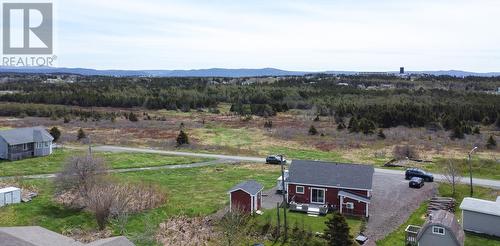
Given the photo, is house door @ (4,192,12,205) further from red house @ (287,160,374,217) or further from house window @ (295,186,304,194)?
house window @ (295,186,304,194)

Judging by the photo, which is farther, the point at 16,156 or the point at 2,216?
the point at 16,156

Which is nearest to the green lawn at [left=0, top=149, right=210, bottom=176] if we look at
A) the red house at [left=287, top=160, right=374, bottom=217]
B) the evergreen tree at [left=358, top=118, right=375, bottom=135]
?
the red house at [left=287, top=160, right=374, bottom=217]

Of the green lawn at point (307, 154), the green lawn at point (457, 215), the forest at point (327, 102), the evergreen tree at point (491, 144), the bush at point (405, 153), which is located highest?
the forest at point (327, 102)

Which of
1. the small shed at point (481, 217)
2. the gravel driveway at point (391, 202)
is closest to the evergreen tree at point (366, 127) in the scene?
the gravel driveway at point (391, 202)

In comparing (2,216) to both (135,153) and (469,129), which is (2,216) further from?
(469,129)

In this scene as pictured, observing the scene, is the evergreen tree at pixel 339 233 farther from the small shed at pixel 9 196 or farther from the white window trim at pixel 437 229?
the small shed at pixel 9 196

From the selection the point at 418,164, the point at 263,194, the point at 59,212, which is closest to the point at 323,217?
the point at 263,194
